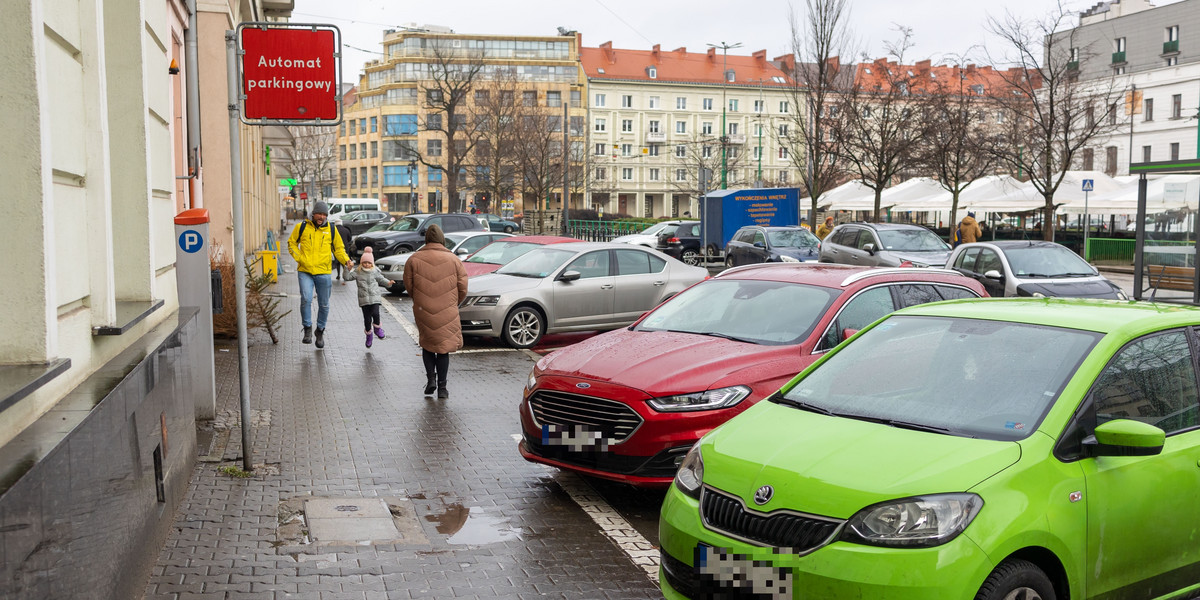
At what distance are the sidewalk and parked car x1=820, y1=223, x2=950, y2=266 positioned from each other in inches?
515

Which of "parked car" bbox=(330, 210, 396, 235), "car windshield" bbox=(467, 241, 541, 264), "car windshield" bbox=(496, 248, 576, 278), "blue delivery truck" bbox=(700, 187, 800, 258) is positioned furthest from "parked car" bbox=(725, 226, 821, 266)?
"parked car" bbox=(330, 210, 396, 235)

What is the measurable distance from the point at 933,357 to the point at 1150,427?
107cm

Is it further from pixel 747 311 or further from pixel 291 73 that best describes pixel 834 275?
pixel 291 73

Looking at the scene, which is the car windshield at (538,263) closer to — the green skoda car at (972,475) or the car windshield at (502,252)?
the car windshield at (502,252)

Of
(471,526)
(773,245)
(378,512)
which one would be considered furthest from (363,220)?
(471,526)

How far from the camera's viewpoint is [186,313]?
771cm

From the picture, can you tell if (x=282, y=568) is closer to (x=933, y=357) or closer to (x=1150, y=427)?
(x=933, y=357)

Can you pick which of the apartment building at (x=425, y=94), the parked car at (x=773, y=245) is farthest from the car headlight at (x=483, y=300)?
the apartment building at (x=425, y=94)

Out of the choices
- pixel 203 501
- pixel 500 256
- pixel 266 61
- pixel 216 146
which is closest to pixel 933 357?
A: pixel 203 501

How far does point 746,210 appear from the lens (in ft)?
116

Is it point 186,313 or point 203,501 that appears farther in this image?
→ point 186,313

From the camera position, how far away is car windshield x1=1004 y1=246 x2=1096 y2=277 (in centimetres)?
1667

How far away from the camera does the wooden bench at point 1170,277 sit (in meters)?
18.5

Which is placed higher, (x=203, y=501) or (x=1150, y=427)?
(x=1150, y=427)
